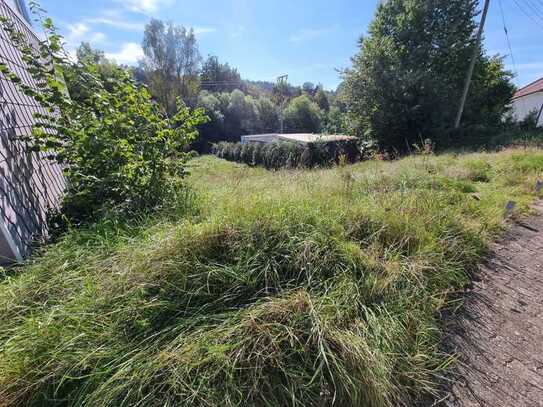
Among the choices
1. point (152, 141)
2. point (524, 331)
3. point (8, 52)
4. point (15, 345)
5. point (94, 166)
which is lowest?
point (524, 331)

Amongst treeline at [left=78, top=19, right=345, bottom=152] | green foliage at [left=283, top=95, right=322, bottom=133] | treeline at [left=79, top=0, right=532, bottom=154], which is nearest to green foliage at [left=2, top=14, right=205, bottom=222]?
treeline at [left=79, top=0, right=532, bottom=154]

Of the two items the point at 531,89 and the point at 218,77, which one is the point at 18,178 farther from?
the point at 218,77

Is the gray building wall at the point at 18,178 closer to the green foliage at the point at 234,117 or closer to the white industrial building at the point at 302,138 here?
the white industrial building at the point at 302,138

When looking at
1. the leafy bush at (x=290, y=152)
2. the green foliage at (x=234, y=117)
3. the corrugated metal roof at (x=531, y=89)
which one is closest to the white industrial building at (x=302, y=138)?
the leafy bush at (x=290, y=152)

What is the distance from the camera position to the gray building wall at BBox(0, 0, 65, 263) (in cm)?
195

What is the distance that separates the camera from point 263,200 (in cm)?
219

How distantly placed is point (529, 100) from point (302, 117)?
70.9 ft

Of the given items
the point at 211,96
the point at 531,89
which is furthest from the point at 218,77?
the point at 531,89

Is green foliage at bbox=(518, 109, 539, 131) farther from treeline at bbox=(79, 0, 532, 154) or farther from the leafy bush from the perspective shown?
the leafy bush

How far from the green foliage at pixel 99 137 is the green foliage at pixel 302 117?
→ 101 ft

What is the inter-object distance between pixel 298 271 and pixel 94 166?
2280mm

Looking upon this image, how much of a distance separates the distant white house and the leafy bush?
1486cm

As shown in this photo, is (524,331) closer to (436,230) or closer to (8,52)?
(436,230)

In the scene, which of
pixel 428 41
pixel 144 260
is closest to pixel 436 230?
pixel 144 260
